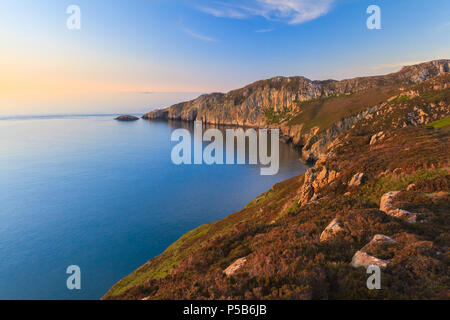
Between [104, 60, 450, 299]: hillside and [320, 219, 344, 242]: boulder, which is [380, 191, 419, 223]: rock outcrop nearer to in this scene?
[104, 60, 450, 299]: hillside

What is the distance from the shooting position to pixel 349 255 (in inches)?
385

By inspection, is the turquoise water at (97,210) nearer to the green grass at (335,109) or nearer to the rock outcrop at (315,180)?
the rock outcrop at (315,180)

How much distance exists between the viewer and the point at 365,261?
8578 mm

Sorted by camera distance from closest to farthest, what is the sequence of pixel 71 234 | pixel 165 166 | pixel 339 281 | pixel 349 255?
pixel 339 281, pixel 349 255, pixel 71 234, pixel 165 166

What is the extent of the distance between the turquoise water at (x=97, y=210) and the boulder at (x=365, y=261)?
3258 cm

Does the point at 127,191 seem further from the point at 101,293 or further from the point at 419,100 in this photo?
the point at 419,100

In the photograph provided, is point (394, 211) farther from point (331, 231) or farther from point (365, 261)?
point (365, 261)

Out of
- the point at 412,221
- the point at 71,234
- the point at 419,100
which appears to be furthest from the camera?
the point at 419,100

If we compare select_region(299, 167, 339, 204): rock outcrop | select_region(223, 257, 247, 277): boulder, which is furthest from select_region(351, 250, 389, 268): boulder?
select_region(299, 167, 339, 204): rock outcrop

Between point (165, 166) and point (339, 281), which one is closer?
point (339, 281)

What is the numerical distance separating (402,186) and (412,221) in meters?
8.93

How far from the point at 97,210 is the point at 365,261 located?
182ft

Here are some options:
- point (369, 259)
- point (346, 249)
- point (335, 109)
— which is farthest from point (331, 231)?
point (335, 109)

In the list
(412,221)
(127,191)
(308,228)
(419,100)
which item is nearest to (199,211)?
(127,191)
